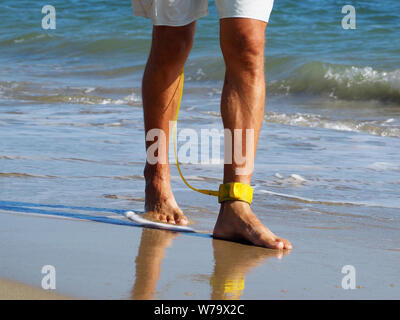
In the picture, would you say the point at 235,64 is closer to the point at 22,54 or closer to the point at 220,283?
the point at 220,283

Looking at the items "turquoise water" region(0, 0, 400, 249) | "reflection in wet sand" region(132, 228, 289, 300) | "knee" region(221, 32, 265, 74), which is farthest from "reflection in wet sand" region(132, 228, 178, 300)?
"knee" region(221, 32, 265, 74)

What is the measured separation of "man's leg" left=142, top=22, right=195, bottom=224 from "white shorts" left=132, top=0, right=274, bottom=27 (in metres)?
0.04

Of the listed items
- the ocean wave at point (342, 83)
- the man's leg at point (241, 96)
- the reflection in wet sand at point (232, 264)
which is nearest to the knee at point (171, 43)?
the man's leg at point (241, 96)

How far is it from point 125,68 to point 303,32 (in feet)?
10.9

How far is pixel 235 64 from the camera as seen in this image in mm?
2480

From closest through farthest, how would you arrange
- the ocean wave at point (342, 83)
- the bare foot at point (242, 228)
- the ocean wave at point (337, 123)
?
the bare foot at point (242, 228) → the ocean wave at point (337, 123) → the ocean wave at point (342, 83)

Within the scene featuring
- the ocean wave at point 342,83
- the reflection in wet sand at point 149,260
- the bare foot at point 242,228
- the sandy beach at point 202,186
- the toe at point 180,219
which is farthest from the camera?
the ocean wave at point 342,83

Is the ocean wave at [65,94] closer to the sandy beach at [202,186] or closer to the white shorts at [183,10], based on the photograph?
the sandy beach at [202,186]

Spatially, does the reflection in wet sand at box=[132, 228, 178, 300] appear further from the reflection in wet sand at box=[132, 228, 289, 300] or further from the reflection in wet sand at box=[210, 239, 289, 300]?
the reflection in wet sand at box=[210, 239, 289, 300]

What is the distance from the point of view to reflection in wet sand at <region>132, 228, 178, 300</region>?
1.84 m

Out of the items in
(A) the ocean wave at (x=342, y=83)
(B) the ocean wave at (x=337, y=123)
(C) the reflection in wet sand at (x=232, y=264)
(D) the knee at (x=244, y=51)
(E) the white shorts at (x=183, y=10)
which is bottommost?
(C) the reflection in wet sand at (x=232, y=264)

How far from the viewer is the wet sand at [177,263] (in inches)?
73.1

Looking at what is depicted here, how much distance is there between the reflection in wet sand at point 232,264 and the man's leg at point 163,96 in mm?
392
